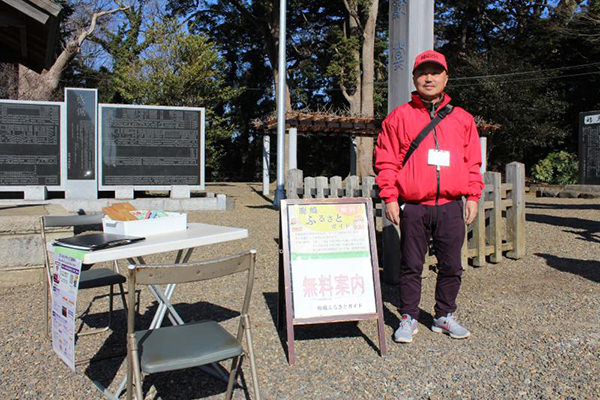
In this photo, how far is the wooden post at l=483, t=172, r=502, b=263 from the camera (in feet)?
20.6

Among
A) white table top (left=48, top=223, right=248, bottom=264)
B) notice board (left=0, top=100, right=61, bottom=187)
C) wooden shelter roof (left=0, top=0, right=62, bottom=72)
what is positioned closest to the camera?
white table top (left=48, top=223, right=248, bottom=264)

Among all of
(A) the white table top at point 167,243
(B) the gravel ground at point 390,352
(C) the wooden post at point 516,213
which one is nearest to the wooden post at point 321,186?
(B) the gravel ground at point 390,352

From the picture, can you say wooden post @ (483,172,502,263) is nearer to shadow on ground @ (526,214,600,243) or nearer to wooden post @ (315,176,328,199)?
wooden post @ (315,176,328,199)

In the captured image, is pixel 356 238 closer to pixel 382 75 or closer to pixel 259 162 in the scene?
pixel 382 75

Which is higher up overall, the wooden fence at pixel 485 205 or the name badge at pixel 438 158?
the name badge at pixel 438 158

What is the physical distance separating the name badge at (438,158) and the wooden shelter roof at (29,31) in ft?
13.3

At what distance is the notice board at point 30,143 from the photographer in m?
11.1

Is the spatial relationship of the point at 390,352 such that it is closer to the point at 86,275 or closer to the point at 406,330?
the point at 406,330

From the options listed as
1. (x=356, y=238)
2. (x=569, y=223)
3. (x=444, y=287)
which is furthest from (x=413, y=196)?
(x=569, y=223)

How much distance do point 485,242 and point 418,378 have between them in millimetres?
3693

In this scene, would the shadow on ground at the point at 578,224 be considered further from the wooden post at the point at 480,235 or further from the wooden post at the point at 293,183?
the wooden post at the point at 293,183

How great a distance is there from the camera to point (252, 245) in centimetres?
749

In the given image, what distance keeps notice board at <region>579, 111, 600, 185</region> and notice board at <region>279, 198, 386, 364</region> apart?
1252 centimetres

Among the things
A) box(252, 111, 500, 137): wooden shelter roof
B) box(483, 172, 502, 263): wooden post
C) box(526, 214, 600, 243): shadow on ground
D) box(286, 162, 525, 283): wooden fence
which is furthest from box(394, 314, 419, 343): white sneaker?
box(252, 111, 500, 137): wooden shelter roof
